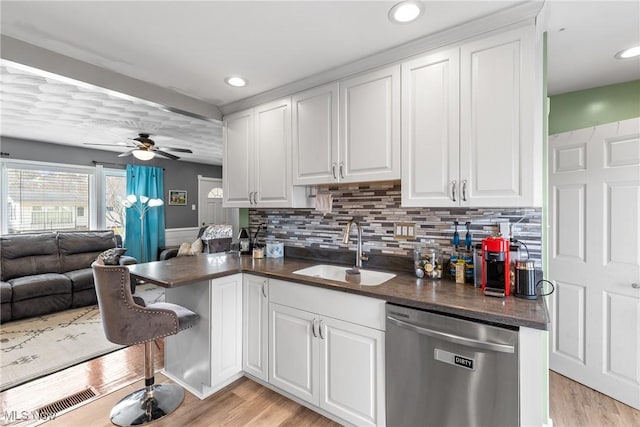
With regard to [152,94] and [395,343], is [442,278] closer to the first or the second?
[395,343]

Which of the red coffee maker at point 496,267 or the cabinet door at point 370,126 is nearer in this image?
the red coffee maker at point 496,267

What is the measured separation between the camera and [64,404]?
205cm

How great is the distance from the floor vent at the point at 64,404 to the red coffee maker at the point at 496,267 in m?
2.76

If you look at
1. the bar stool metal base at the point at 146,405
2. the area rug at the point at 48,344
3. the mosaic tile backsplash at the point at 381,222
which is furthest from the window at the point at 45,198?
the bar stool metal base at the point at 146,405

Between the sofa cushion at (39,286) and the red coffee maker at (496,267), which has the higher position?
the red coffee maker at (496,267)

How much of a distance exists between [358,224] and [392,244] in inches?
11.6

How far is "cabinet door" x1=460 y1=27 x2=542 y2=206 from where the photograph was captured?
150 cm

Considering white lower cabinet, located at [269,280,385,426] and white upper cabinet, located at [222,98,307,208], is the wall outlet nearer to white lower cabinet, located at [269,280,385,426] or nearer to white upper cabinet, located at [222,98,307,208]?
white lower cabinet, located at [269,280,385,426]

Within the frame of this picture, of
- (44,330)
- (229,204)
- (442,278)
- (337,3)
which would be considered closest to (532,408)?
(442,278)

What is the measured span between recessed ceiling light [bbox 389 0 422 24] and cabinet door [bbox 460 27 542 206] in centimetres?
35

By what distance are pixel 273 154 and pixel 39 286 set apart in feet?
11.6

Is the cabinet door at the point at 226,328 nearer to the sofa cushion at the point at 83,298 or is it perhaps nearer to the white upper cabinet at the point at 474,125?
the white upper cabinet at the point at 474,125

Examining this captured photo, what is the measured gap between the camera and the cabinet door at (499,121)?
1.50 metres

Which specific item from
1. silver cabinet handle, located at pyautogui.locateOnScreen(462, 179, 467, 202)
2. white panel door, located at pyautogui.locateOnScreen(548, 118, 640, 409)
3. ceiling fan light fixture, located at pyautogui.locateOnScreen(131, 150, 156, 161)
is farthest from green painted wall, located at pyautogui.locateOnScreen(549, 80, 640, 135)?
ceiling fan light fixture, located at pyautogui.locateOnScreen(131, 150, 156, 161)
